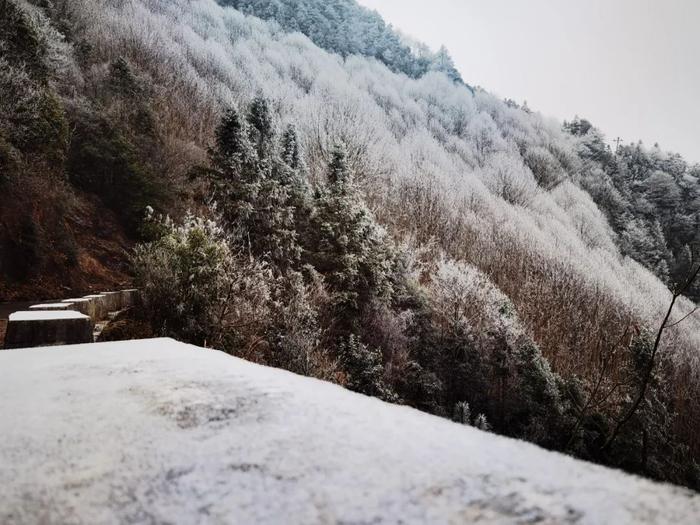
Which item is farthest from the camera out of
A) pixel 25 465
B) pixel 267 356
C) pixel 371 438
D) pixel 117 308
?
pixel 267 356

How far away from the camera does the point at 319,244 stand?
64.6 feet

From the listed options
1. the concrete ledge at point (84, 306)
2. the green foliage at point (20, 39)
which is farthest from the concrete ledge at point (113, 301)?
the green foliage at point (20, 39)

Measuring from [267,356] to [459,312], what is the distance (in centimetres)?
1362

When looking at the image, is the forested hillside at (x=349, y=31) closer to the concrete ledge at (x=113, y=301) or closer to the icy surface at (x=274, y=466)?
the concrete ledge at (x=113, y=301)

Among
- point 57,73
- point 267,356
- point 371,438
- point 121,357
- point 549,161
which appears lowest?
point 267,356

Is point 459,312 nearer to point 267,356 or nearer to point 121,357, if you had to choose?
point 267,356

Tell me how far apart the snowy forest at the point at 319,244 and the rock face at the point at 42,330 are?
3.63 m

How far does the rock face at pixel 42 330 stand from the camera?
3.86 meters

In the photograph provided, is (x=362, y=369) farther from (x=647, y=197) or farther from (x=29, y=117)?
(x=647, y=197)

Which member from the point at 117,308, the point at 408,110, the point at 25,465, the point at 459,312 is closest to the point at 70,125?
the point at 117,308

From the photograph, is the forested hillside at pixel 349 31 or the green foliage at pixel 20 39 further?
the forested hillside at pixel 349 31

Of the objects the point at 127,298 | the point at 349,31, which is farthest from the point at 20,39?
the point at 349,31

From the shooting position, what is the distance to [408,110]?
69.5m

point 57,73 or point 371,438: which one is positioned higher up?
point 57,73
